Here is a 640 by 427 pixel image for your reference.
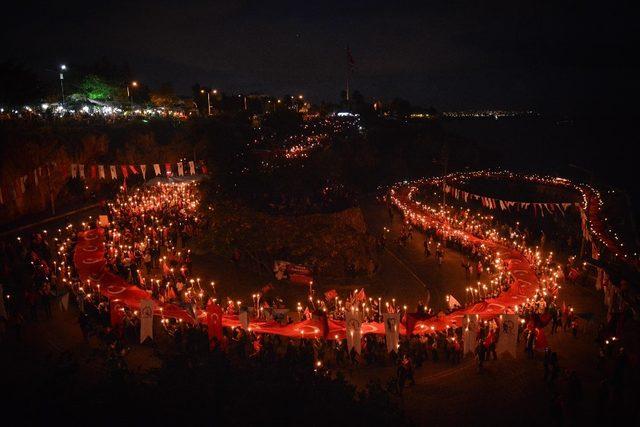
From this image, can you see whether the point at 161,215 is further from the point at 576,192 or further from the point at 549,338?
the point at 576,192

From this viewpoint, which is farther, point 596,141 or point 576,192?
point 596,141

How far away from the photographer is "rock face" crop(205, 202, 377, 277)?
2089 cm

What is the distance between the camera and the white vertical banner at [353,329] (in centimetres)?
1224

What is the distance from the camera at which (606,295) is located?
17.0 m

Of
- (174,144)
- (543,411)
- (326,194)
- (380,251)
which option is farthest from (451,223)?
(174,144)

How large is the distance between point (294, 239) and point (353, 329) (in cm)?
915

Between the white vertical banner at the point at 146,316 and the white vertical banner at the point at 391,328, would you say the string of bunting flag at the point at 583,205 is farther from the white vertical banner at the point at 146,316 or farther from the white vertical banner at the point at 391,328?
the white vertical banner at the point at 146,316

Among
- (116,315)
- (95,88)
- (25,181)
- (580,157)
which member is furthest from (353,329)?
(580,157)

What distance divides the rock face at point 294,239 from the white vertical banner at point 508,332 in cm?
926

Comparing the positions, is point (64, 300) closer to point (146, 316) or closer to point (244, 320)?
point (146, 316)

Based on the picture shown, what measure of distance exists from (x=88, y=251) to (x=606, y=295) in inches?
783

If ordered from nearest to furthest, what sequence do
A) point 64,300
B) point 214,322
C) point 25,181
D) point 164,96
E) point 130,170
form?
point 214,322 → point 64,300 → point 25,181 → point 130,170 → point 164,96

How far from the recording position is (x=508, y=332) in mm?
12320

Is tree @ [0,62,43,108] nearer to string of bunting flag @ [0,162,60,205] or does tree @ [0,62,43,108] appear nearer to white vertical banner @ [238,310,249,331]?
string of bunting flag @ [0,162,60,205]
